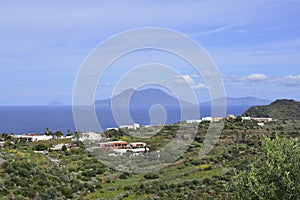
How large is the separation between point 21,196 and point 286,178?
11.8m

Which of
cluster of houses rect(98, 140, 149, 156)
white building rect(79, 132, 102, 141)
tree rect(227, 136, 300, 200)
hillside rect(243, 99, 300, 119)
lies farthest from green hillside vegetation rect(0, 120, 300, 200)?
hillside rect(243, 99, 300, 119)

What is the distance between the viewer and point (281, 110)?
82.4 m

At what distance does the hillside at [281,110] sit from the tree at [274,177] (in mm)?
66976

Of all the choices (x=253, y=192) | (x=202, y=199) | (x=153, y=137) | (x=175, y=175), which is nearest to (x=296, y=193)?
(x=253, y=192)

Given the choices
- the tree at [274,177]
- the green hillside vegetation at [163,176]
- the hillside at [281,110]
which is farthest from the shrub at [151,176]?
the hillside at [281,110]

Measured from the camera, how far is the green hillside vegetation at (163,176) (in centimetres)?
995

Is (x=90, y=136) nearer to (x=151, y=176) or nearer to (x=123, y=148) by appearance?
(x=123, y=148)

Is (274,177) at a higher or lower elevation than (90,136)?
higher

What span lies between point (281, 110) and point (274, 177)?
7684cm

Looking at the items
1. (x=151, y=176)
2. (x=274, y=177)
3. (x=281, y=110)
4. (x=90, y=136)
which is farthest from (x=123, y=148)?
(x=281, y=110)

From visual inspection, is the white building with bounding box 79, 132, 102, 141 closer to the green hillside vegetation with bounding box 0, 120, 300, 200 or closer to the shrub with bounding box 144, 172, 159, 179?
the green hillside vegetation with bounding box 0, 120, 300, 200

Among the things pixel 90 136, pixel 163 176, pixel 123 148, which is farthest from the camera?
pixel 90 136

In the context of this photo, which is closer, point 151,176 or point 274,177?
point 274,177

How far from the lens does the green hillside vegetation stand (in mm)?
9945
